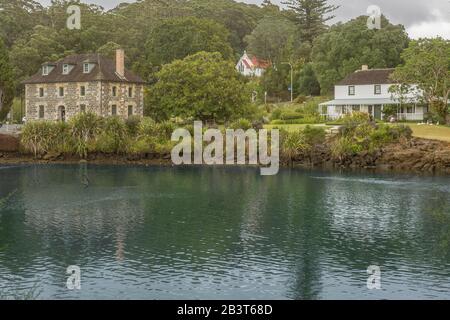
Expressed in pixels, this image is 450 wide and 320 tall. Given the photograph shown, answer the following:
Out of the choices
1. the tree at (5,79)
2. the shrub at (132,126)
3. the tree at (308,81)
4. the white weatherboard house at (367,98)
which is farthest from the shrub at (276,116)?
the tree at (5,79)

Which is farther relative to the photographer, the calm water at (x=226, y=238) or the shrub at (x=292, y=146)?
the shrub at (x=292, y=146)

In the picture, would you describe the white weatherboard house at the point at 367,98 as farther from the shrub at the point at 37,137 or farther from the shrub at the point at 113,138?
the shrub at the point at 37,137

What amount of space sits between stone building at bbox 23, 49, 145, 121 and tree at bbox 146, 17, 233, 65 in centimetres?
1546

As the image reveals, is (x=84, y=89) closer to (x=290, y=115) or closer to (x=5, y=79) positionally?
(x=5, y=79)

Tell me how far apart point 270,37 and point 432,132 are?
65129mm

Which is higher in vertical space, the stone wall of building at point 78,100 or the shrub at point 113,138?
the stone wall of building at point 78,100

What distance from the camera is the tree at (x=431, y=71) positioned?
7588 cm

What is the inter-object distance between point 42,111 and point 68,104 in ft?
14.2

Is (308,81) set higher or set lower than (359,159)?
higher

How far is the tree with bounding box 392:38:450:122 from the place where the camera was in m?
75.9

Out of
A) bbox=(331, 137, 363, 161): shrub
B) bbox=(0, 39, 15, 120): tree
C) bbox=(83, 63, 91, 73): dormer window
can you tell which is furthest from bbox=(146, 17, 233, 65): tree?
bbox=(331, 137, 363, 161): shrub

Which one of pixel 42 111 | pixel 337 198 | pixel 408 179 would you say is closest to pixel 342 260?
pixel 337 198

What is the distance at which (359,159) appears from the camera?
227ft

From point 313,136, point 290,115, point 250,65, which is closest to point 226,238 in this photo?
point 313,136
